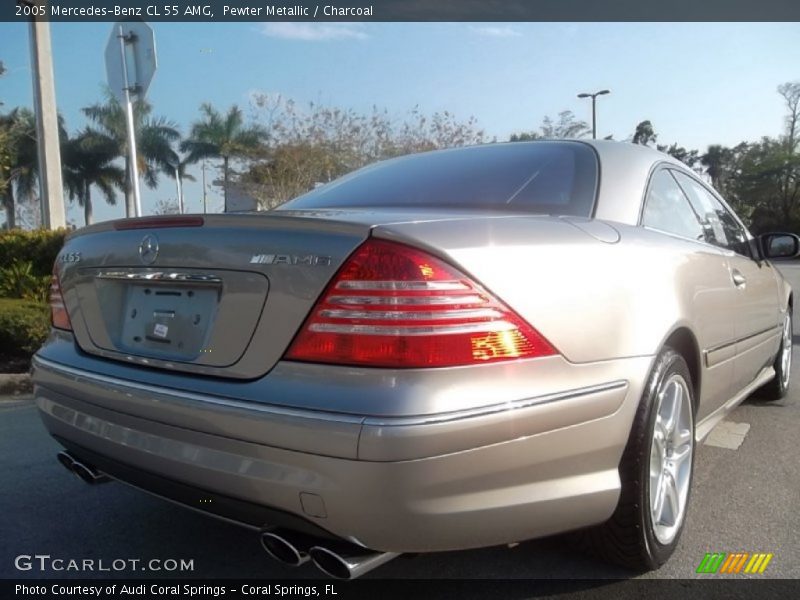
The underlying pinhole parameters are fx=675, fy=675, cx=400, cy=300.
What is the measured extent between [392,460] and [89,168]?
45795 millimetres

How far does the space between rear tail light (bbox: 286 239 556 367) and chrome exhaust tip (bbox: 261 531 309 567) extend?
46cm

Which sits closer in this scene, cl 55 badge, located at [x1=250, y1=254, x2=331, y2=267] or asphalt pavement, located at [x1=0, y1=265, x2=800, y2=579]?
cl 55 badge, located at [x1=250, y1=254, x2=331, y2=267]

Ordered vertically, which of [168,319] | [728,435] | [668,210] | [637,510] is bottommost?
[728,435]

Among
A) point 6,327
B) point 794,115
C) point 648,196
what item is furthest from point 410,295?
point 794,115

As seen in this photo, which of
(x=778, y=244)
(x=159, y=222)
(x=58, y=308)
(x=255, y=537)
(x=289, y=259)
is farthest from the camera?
(x=778, y=244)

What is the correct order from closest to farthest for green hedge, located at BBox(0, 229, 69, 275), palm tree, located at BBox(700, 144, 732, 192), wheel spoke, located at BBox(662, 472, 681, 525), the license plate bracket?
the license plate bracket < wheel spoke, located at BBox(662, 472, 681, 525) < green hedge, located at BBox(0, 229, 69, 275) < palm tree, located at BBox(700, 144, 732, 192)

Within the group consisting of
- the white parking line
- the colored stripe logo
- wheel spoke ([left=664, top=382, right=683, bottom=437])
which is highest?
wheel spoke ([left=664, top=382, right=683, bottom=437])

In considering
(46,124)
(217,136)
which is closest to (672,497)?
(46,124)

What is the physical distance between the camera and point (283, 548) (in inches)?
68.1

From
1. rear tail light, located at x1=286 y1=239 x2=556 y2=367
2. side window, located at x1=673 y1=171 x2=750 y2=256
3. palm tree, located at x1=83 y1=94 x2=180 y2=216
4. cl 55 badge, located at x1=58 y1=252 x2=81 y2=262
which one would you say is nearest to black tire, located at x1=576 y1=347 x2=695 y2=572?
rear tail light, located at x1=286 y1=239 x2=556 y2=367

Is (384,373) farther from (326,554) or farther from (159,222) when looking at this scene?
(159,222)

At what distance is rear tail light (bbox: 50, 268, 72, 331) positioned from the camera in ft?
7.95

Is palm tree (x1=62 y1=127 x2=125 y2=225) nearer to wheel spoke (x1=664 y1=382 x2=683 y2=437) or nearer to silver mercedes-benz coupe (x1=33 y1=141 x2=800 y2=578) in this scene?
silver mercedes-benz coupe (x1=33 y1=141 x2=800 y2=578)

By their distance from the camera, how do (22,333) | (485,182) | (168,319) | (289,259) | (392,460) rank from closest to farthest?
(392,460), (289,259), (168,319), (485,182), (22,333)
